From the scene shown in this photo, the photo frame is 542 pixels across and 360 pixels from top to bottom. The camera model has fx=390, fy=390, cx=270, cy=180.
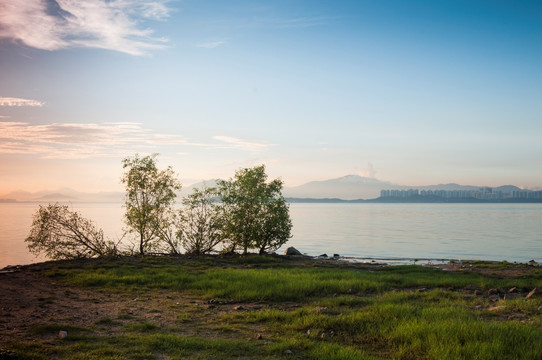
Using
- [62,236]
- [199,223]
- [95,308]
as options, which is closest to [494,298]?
[95,308]

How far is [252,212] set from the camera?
33.6 metres

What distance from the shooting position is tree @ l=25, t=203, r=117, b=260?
92.0ft

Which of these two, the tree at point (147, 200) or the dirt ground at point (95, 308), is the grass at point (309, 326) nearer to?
the dirt ground at point (95, 308)

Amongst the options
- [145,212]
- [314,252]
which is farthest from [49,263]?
[314,252]

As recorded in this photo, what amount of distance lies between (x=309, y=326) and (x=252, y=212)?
21.8 m

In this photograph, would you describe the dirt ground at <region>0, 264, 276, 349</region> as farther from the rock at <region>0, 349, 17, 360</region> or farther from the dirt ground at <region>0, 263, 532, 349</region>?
the rock at <region>0, 349, 17, 360</region>

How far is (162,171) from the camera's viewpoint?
3162 cm

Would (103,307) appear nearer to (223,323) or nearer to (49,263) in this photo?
(223,323)

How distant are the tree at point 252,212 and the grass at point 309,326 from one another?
522 inches

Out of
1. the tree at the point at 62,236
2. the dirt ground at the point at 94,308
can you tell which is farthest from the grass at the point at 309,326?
the tree at the point at 62,236

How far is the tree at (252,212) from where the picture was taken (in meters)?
33.2

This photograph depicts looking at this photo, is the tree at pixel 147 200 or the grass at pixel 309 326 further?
the tree at pixel 147 200

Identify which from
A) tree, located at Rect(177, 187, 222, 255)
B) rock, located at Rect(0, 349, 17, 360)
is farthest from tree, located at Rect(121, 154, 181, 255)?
rock, located at Rect(0, 349, 17, 360)

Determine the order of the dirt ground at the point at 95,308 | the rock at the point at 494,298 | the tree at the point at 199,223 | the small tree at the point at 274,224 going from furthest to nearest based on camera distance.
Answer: the small tree at the point at 274,224
the tree at the point at 199,223
the rock at the point at 494,298
the dirt ground at the point at 95,308
